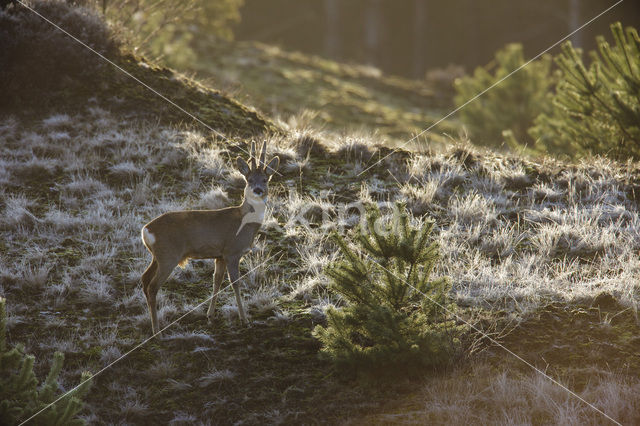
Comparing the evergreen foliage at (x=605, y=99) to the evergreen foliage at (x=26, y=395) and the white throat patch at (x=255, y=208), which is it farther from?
the evergreen foliage at (x=26, y=395)

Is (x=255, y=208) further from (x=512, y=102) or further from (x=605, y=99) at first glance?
(x=512, y=102)

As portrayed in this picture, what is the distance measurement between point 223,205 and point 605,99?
7929 mm

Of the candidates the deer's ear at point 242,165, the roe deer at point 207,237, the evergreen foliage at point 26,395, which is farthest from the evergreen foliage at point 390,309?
the evergreen foliage at point 26,395

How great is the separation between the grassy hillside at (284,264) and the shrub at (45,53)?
33 cm

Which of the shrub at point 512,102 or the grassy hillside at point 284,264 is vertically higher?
the shrub at point 512,102

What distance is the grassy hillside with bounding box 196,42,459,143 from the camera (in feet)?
87.7

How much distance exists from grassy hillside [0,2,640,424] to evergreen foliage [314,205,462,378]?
0.78 ft

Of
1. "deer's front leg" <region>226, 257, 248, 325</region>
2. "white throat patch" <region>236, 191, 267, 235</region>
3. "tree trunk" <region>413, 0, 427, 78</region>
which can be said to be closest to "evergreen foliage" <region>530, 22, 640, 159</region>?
"white throat patch" <region>236, 191, 267, 235</region>

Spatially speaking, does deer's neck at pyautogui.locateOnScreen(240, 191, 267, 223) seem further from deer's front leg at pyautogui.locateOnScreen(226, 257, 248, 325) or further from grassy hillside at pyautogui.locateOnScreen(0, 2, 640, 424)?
grassy hillside at pyautogui.locateOnScreen(0, 2, 640, 424)

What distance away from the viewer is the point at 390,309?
17.7 ft

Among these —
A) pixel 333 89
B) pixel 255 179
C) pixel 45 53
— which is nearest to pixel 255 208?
pixel 255 179

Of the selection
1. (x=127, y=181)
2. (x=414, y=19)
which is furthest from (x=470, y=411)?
(x=414, y=19)

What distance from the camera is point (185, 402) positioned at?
534cm

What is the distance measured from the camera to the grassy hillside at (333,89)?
1052 inches
